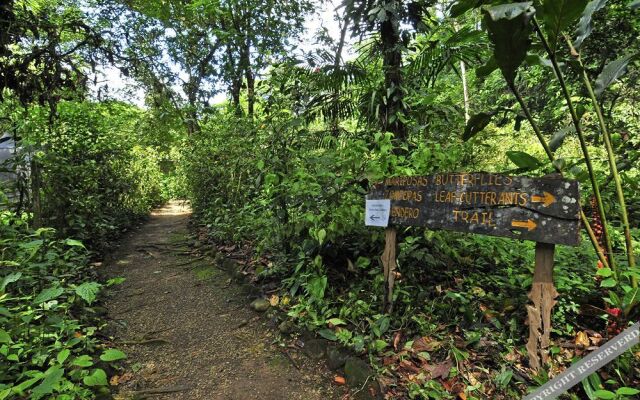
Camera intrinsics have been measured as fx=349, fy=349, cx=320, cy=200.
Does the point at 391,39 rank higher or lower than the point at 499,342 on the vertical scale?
higher

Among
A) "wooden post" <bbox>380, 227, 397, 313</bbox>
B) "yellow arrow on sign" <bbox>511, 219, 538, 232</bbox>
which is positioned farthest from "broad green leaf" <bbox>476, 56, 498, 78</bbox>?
"wooden post" <bbox>380, 227, 397, 313</bbox>

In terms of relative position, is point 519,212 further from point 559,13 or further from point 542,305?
point 559,13

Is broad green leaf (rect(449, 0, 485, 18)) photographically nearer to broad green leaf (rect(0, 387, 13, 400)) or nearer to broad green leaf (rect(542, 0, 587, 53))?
broad green leaf (rect(542, 0, 587, 53))

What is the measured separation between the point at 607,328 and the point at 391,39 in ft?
10.5

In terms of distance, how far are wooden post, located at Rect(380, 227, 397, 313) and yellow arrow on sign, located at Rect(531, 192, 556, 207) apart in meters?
1.06

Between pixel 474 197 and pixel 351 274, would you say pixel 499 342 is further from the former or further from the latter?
pixel 351 274

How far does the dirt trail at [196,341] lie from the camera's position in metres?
2.62

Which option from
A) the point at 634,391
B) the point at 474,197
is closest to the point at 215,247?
the point at 474,197

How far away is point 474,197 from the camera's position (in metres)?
2.32

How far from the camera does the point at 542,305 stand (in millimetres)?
2051

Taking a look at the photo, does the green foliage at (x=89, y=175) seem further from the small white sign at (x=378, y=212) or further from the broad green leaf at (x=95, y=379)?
the small white sign at (x=378, y=212)

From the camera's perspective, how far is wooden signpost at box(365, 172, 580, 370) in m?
2.00

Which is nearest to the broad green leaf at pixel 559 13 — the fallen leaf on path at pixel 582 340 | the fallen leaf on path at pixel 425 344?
the fallen leaf on path at pixel 582 340

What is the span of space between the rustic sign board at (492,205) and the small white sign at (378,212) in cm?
4
